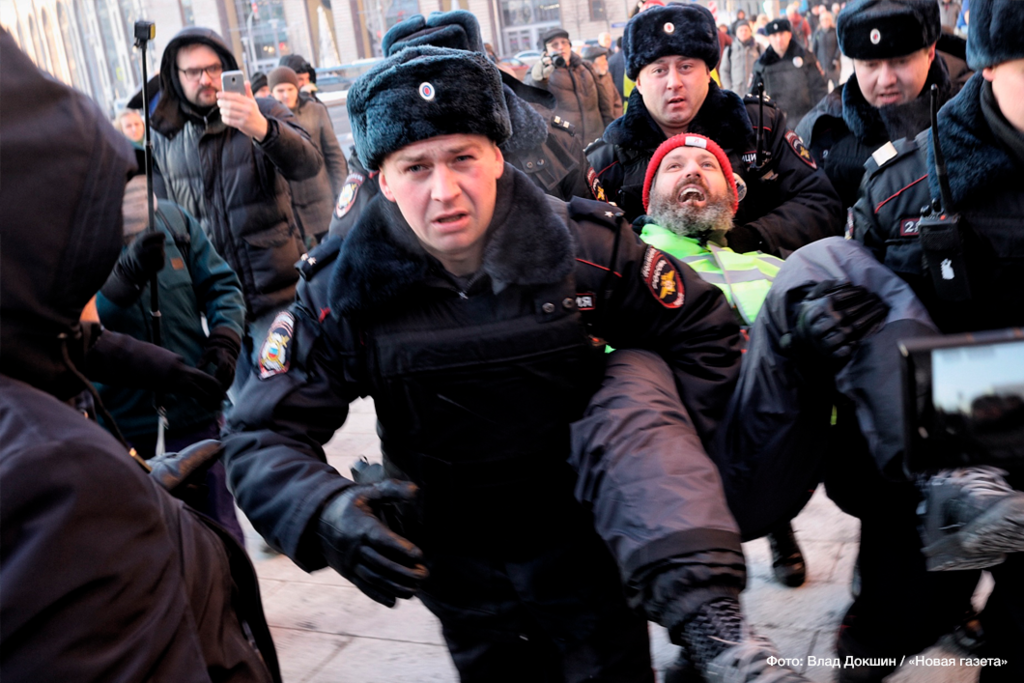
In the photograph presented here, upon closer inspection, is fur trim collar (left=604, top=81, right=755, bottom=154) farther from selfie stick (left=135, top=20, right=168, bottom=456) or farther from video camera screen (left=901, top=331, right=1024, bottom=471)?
video camera screen (left=901, top=331, right=1024, bottom=471)

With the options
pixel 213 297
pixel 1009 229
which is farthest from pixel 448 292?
pixel 213 297

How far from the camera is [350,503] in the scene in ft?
6.11

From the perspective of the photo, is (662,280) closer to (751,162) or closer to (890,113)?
(751,162)

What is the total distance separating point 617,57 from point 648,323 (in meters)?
9.01

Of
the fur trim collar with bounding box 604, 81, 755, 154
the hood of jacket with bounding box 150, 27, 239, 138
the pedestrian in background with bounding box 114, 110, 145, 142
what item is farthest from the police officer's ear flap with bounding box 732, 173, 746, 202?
the pedestrian in background with bounding box 114, 110, 145, 142

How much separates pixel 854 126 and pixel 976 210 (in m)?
1.91

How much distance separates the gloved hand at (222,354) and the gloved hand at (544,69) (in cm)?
617

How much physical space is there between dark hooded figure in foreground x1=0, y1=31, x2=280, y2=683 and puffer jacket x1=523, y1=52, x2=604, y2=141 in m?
7.86

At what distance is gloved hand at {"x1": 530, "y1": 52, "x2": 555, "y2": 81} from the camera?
9.03m

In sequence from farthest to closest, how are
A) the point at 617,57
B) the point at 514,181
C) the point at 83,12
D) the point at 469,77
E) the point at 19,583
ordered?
the point at 83,12, the point at 617,57, the point at 514,181, the point at 469,77, the point at 19,583

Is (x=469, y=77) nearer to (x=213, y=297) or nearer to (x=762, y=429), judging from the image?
(x=762, y=429)

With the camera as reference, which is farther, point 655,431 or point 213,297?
point 213,297

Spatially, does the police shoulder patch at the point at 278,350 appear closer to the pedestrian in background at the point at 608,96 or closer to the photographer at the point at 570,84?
the photographer at the point at 570,84

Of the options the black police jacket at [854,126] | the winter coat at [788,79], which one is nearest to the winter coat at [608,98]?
the winter coat at [788,79]
